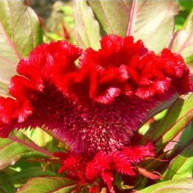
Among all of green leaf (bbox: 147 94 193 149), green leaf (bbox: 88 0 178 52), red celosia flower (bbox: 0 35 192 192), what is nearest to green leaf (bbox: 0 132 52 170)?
red celosia flower (bbox: 0 35 192 192)

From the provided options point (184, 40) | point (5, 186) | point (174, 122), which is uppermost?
point (184, 40)

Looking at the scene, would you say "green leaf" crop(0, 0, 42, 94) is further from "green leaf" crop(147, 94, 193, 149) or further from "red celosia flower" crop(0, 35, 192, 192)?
"green leaf" crop(147, 94, 193, 149)

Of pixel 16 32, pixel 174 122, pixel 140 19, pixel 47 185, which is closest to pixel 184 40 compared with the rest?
pixel 140 19

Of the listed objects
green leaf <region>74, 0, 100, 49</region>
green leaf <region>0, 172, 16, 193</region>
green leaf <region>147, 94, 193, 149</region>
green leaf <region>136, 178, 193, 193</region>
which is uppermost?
green leaf <region>74, 0, 100, 49</region>

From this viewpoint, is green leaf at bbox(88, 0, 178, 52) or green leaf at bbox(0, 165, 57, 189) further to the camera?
green leaf at bbox(88, 0, 178, 52)

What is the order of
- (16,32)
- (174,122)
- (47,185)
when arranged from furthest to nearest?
(16,32)
(174,122)
(47,185)

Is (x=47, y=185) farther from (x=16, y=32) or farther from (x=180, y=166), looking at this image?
(x=16, y=32)
